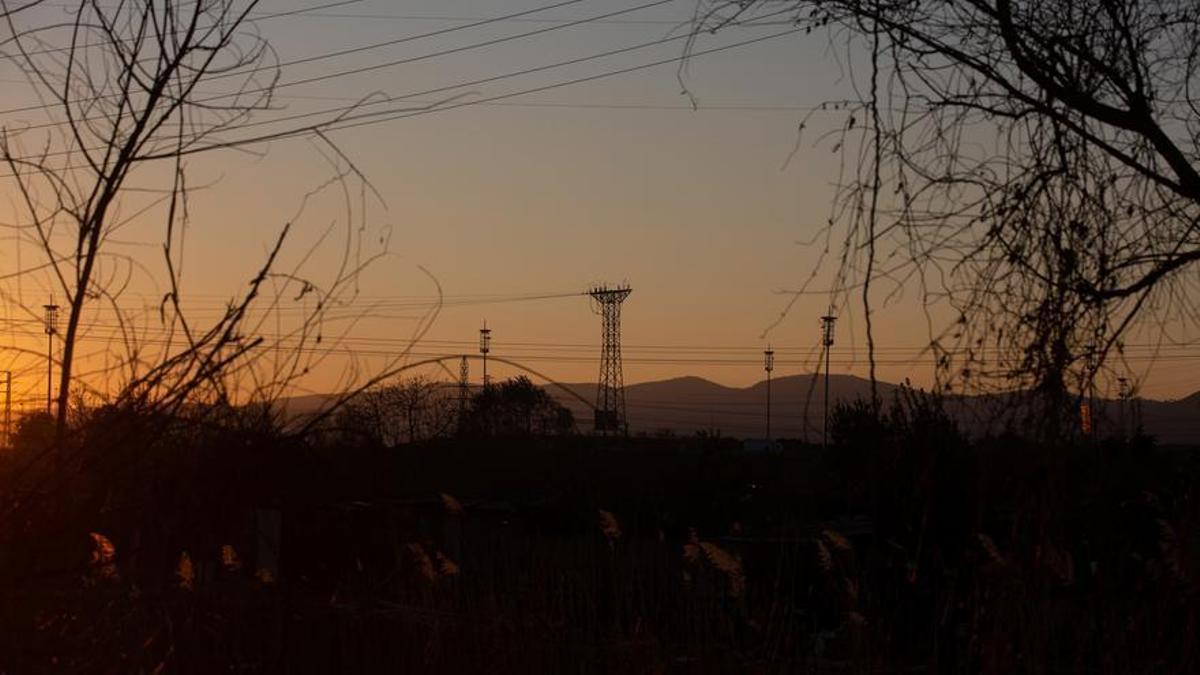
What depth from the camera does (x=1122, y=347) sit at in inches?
167

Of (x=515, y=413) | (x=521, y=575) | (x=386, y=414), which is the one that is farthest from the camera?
(x=515, y=413)

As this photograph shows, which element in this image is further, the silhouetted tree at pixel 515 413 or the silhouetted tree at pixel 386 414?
the silhouetted tree at pixel 515 413

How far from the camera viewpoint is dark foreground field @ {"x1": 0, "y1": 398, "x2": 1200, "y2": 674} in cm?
404

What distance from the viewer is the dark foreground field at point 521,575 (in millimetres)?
4043

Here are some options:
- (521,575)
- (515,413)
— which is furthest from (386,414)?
(515,413)

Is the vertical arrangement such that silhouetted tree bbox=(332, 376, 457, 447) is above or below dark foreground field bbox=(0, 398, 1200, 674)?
above

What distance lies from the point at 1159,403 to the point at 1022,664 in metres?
1.31

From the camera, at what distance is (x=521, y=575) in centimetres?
948

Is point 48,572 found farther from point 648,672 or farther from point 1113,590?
point 1113,590

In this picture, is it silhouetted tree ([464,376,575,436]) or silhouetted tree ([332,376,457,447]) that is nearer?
silhouetted tree ([332,376,457,447])

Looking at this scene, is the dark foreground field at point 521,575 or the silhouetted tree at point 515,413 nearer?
the dark foreground field at point 521,575

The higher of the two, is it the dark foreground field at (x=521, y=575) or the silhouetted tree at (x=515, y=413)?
the silhouetted tree at (x=515, y=413)

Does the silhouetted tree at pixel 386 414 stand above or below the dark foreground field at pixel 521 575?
above

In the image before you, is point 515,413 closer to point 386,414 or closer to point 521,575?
point 521,575
